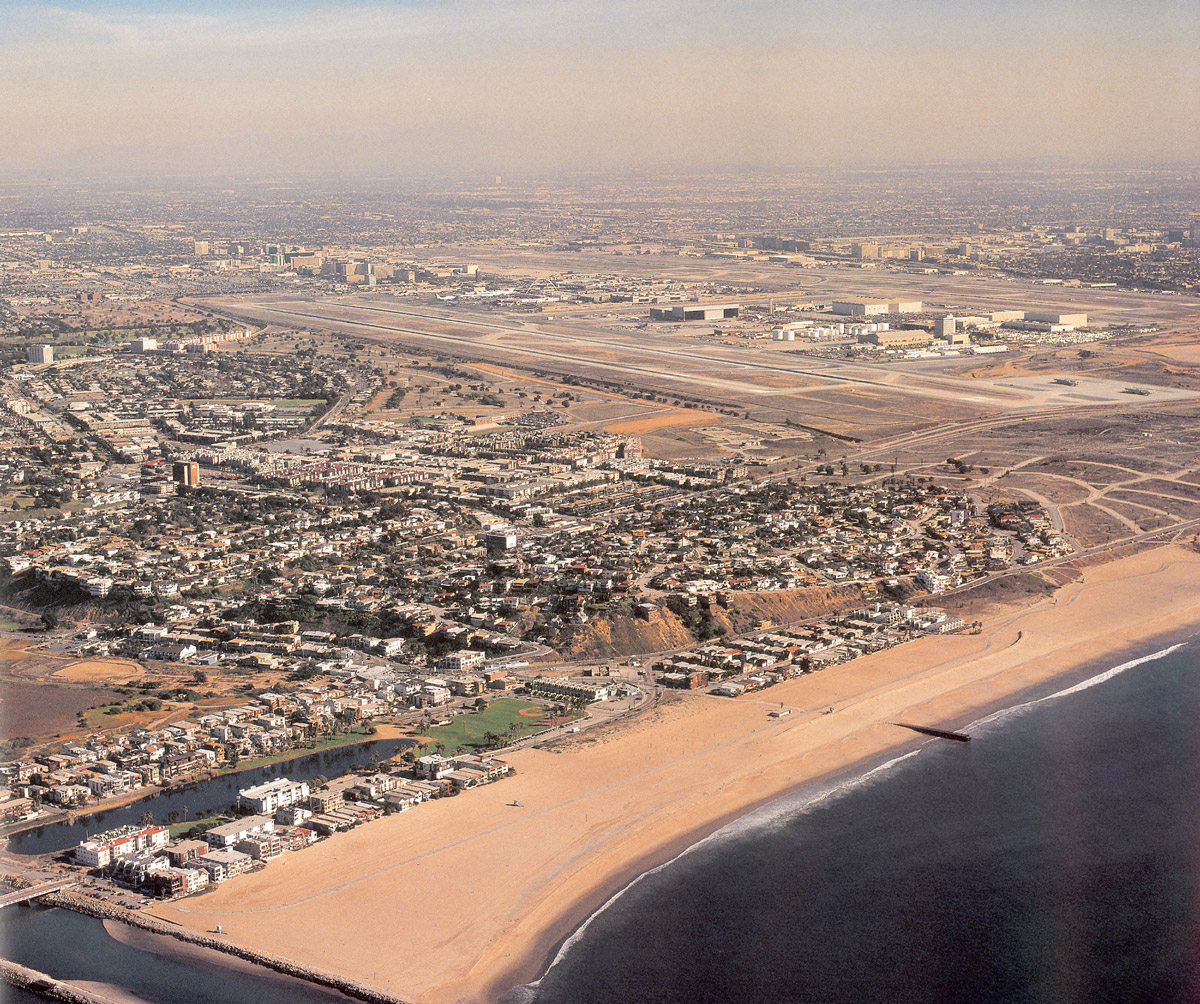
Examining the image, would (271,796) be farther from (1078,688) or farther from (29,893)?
(1078,688)

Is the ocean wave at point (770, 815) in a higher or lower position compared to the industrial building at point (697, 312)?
lower

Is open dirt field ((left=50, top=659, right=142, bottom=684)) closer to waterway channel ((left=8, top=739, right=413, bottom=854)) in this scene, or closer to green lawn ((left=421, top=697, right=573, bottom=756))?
waterway channel ((left=8, top=739, right=413, bottom=854))

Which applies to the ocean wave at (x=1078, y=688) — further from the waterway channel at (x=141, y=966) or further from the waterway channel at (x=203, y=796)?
the waterway channel at (x=141, y=966)

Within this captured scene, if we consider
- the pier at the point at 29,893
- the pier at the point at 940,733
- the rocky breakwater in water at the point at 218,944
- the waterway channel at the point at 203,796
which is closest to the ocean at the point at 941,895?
the pier at the point at 940,733

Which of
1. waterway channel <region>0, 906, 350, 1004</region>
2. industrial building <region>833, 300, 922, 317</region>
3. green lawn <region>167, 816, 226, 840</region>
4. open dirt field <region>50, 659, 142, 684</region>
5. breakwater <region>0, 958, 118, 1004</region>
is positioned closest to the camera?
breakwater <region>0, 958, 118, 1004</region>

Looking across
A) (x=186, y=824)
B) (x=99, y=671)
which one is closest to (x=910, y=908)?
(x=186, y=824)

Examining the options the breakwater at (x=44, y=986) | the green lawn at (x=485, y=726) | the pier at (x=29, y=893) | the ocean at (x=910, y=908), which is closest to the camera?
the breakwater at (x=44, y=986)

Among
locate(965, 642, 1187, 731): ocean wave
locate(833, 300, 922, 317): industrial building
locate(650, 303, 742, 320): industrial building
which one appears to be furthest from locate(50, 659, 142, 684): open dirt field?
locate(833, 300, 922, 317): industrial building
